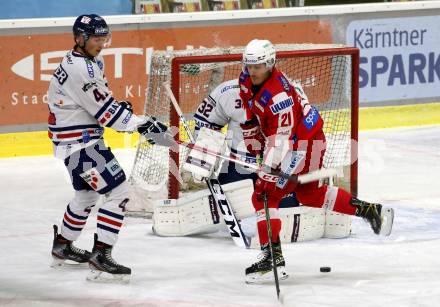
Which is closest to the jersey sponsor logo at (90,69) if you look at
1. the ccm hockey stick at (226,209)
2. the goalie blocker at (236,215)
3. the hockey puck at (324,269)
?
the ccm hockey stick at (226,209)

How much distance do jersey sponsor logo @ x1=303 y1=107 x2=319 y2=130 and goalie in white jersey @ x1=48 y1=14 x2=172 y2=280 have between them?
731 mm

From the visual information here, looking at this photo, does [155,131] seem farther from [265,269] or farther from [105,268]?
[265,269]

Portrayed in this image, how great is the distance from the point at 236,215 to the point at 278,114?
1242mm

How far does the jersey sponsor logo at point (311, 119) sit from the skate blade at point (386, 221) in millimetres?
684

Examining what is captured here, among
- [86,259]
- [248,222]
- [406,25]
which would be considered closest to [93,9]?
[406,25]

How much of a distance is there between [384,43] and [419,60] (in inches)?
18.3

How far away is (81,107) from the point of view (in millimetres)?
6355

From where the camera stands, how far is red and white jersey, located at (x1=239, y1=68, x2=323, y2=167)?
20.4 feet

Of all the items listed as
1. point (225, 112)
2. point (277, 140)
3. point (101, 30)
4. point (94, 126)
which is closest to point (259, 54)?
point (277, 140)

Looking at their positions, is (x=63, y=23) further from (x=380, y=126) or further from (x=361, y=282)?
(x=361, y=282)

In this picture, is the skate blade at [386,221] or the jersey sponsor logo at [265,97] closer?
the jersey sponsor logo at [265,97]

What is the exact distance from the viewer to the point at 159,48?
10.3 meters

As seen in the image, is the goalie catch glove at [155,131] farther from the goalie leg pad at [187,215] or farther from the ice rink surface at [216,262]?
the goalie leg pad at [187,215]

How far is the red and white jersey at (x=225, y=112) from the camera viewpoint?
7.44m
